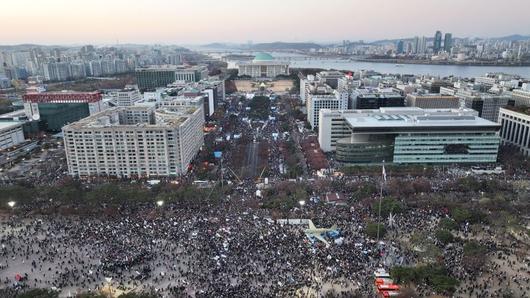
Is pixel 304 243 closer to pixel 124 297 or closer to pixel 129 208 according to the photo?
pixel 124 297

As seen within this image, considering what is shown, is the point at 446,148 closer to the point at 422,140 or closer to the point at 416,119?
the point at 422,140

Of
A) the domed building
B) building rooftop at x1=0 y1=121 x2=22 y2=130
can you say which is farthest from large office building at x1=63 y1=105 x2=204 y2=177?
the domed building

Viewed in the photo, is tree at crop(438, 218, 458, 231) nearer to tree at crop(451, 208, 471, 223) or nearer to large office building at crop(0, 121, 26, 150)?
tree at crop(451, 208, 471, 223)

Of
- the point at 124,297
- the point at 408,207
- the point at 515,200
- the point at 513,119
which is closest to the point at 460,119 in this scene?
the point at 513,119

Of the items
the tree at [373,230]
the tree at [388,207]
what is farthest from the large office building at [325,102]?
the tree at [373,230]

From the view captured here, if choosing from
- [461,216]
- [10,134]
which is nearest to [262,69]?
[10,134]
